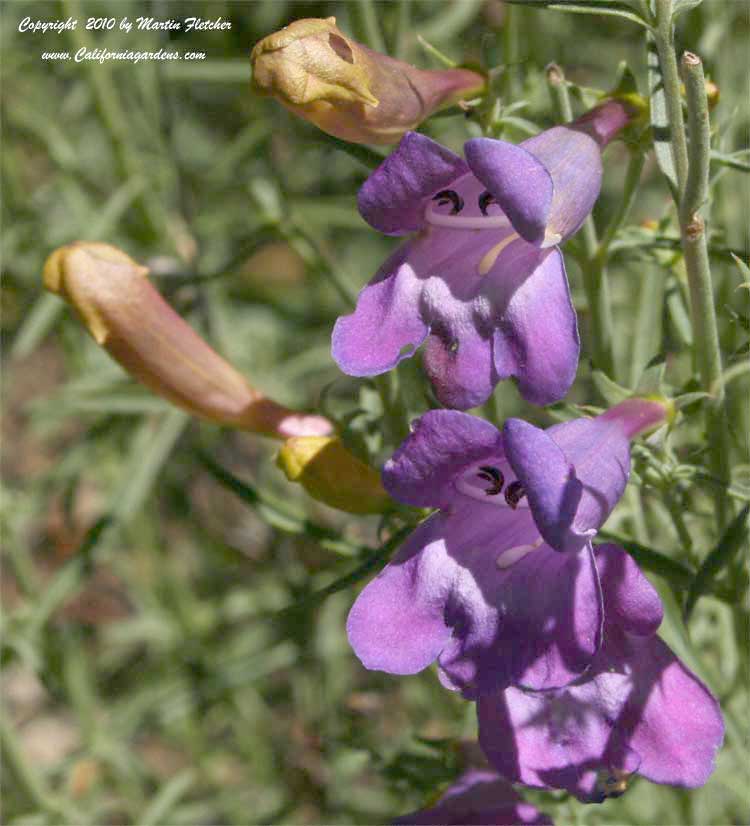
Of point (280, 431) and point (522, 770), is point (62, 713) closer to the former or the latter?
point (280, 431)

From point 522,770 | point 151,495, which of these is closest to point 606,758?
point 522,770

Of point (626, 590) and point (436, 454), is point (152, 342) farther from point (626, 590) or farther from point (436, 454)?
point (626, 590)

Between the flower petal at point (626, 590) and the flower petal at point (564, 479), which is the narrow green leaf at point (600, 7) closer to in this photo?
the flower petal at point (564, 479)

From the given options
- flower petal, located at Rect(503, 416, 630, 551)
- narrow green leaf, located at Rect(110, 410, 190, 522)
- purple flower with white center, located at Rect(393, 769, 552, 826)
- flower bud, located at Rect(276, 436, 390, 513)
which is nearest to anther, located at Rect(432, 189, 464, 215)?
flower petal, located at Rect(503, 416, 630, 551)

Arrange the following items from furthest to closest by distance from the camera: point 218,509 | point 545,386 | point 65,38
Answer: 1. point 218,509
2. point 65,38
3. point 545,386

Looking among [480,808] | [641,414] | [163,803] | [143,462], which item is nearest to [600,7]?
[641,414]

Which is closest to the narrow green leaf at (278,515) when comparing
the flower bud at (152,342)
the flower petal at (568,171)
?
the flower bud at (152,342)

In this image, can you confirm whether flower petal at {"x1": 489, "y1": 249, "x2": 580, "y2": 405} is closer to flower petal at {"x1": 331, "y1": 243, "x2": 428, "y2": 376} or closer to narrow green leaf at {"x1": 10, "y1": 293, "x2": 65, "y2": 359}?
flower petal at {"x1": 331, "y1": 243, "x2": 428, "y2": 376}
